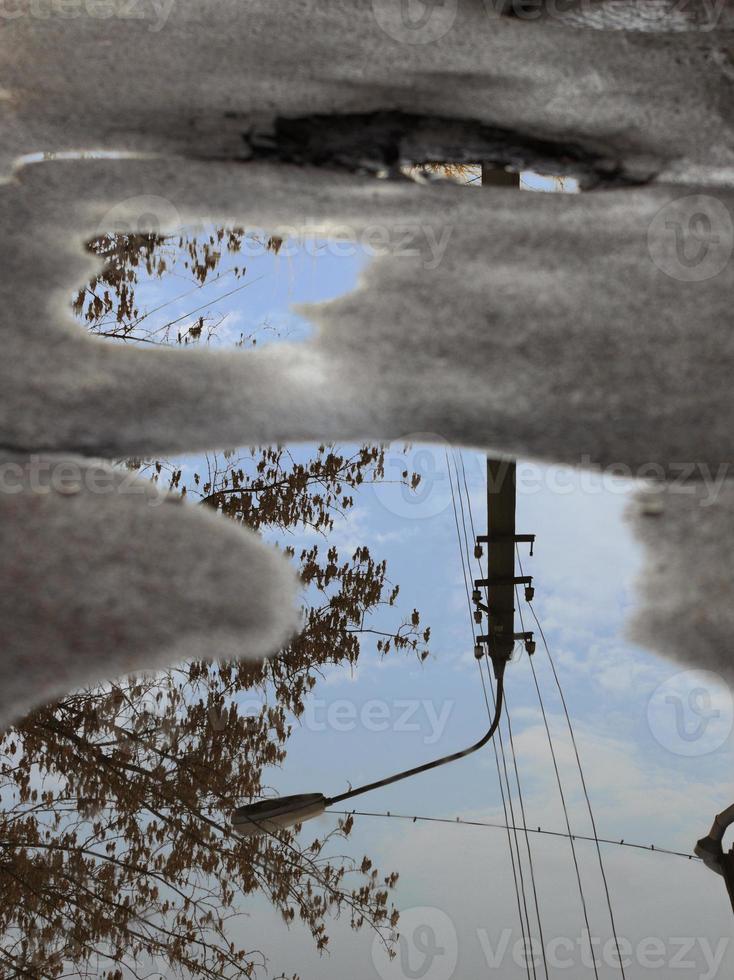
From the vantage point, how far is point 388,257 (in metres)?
2.52

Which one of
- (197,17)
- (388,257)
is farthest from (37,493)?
(197,17)

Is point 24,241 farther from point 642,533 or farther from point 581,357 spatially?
point 642,533

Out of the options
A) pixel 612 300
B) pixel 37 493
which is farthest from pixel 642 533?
pixel 37 493

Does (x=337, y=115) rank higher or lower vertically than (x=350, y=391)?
higher

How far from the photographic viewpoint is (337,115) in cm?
288

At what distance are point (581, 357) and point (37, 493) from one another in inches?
52.2

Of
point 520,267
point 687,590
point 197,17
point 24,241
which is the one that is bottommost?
point 687,590

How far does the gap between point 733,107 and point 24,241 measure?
2.21m

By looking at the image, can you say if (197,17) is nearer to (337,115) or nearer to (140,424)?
(337,115)

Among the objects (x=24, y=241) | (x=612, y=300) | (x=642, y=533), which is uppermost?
(x=24, y=241)

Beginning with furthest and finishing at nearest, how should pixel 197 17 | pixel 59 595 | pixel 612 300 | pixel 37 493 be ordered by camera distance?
1. pixel 197 17
2. pixel 612 300
3. pixel 37 493
4. pixel 59 595

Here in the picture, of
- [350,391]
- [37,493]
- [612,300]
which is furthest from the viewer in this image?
[612,300]

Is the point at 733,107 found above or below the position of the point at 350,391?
above

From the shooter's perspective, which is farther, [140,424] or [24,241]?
[24,241]
